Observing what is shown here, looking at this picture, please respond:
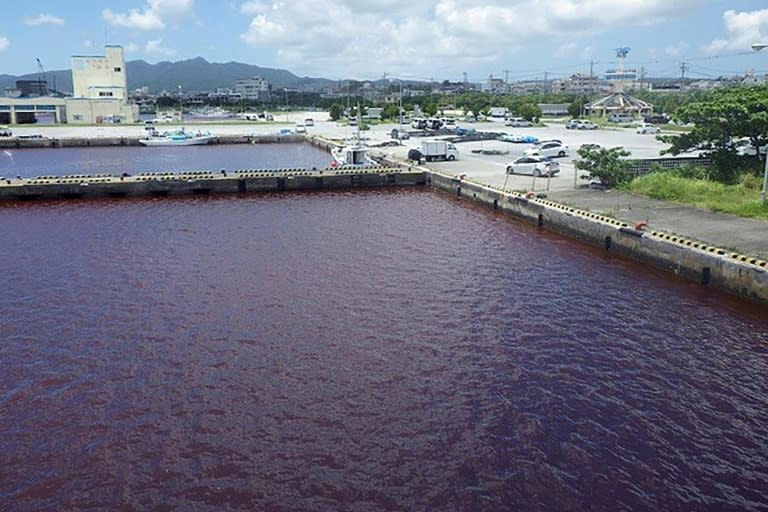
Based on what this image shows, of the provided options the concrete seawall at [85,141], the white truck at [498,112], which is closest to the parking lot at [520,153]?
the concrete seawall at [85,141]

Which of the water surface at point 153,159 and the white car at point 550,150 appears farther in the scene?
the water surface at point 153,159

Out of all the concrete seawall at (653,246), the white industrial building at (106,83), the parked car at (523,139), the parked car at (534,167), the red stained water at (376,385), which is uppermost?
the white industrial building at (106,83)

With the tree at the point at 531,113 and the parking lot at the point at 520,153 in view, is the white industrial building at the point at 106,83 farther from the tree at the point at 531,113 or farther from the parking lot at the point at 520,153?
the tree at the point at 531,113

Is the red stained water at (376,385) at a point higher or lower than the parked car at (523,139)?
lower

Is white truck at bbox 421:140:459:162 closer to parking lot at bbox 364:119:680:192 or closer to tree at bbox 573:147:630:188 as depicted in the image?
parking lot at bbox 364:119:680:192

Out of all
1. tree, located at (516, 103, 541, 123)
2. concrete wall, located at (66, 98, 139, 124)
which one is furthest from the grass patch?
concrete wall, located at (66, 98, 139, 124)

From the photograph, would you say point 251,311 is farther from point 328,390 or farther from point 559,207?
point 559,207

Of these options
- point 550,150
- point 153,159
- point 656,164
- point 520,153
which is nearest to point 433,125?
point 520,153
